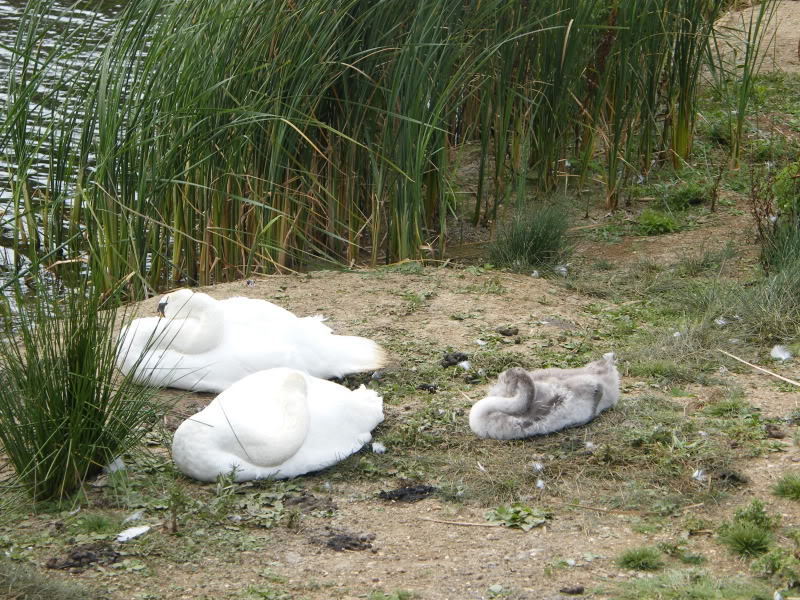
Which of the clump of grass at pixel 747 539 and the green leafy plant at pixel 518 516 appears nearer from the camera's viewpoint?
the clump of grass at pixel 747 539

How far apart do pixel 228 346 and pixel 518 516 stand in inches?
72.0

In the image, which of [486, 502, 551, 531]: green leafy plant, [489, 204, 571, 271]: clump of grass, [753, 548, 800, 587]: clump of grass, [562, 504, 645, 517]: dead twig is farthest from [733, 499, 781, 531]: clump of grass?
[489, 204, 571, 271]: clump of grass

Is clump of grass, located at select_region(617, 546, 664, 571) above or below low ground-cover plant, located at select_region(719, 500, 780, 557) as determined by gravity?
below

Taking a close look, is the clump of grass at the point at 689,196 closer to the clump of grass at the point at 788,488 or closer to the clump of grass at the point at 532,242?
the clump of grass at the point at 532,242

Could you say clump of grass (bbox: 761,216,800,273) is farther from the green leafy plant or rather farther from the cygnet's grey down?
the green leafy plant

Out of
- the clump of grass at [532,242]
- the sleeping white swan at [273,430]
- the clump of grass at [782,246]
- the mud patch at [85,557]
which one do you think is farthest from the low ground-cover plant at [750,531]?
the clump of grass at [532,242]

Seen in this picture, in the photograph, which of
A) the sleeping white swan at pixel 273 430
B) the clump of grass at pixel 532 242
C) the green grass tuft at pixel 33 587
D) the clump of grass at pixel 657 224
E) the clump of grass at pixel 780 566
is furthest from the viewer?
the clump of grass at pixel 657 224

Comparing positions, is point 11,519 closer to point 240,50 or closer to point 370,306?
point 370,306

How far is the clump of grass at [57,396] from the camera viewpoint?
3713 millimetres

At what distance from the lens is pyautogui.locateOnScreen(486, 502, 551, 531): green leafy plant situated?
375 cm

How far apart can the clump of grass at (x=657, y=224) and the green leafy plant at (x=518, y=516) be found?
4660 mm

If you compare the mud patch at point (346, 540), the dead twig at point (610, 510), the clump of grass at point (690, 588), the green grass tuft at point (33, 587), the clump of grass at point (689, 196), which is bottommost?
the mud patch at point (346, 540)

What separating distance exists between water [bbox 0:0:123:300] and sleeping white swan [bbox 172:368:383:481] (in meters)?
0.93

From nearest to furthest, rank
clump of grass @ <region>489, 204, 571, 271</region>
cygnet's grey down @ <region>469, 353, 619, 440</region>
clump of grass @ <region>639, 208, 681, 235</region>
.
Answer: cygnet's grey down @ <region>469, 353, 619, 440</region>
clump of grass @ <region>489, 204, 571, 271</region>
clump of grass @ <region>639, 208, 681, 235</region>
